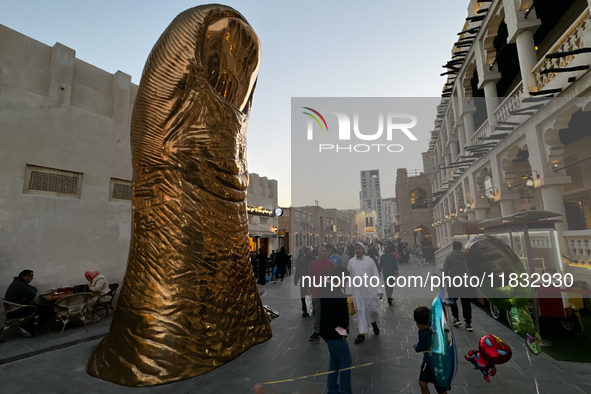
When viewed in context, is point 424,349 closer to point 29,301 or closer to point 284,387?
point 284,387

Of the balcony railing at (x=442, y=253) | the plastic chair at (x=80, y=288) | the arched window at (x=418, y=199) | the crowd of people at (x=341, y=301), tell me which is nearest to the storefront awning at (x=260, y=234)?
the crowd of people at (x=341, y=301)

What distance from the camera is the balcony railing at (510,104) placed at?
756 centimetres

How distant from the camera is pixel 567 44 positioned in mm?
5566

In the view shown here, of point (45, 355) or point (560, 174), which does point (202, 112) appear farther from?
point (560, 174)

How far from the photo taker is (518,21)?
7066mm

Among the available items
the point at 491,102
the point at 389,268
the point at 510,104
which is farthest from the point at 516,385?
the point at 491,102

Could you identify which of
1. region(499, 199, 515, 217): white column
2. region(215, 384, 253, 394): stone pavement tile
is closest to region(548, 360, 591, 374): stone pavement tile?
region(215, 384, 253, 394): stone pavement tile

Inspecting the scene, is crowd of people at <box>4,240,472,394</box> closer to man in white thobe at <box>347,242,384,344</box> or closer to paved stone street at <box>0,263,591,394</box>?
man in white thobe at <box>347,242,384,344</box>

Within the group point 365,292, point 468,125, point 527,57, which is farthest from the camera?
point 468,125

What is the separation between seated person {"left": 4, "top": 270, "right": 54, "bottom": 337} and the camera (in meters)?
4.81

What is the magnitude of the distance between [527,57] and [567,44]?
1.52 m

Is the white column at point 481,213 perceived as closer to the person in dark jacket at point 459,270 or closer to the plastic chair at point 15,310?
the person in dark jacket at point 459,270

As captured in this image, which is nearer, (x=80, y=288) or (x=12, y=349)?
(x=12, y=349)

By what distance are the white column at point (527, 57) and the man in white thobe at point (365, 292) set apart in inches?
244
